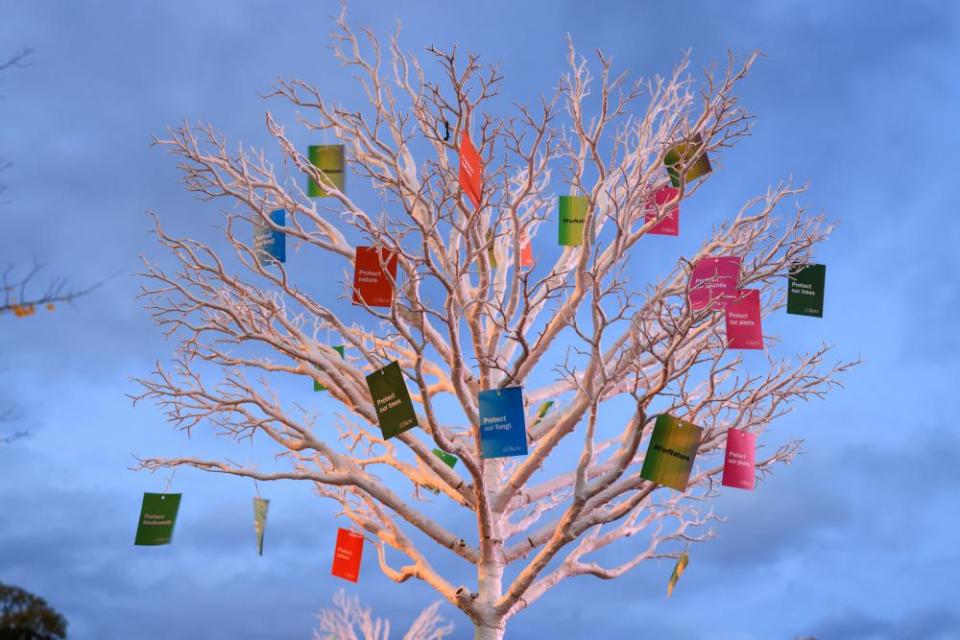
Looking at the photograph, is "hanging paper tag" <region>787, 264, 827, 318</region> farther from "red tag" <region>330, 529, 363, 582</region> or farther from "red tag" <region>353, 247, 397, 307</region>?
"red tag" <region>330, 529, 363, 582</region>

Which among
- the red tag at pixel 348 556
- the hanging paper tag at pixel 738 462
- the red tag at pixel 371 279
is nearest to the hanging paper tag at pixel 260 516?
the red tag at pixel 348 556

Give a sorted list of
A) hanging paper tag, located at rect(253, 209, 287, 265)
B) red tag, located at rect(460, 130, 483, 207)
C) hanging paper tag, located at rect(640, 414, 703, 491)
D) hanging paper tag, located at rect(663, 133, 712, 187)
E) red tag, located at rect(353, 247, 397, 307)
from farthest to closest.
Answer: hanging paper tag, located at rect(253, 209, 287, 265)
hanging paper tag, located at rect(663, 133, 712, 187)
red tag, located at rect(353, 247, 397, 307)
red tag, located at rect(460, 130, 483, 207)
hanging paper tag, located at rect(640, 414, 703, 491)

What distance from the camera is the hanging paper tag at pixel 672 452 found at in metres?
5.33

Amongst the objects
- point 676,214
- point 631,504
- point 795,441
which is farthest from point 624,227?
point 795,441

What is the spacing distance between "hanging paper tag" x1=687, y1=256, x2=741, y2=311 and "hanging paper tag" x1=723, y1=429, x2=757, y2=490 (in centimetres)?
89

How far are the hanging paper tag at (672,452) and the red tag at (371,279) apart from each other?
1.90 m

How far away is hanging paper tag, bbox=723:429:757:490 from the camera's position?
5941 millimetres

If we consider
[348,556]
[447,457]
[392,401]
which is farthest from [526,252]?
[392,401]

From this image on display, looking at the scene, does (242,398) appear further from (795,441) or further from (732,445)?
(795,441)

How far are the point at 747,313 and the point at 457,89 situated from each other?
2.37m

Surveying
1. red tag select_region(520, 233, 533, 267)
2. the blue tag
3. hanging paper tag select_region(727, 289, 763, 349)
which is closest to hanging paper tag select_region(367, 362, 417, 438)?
the blue tag

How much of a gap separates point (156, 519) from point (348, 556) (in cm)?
151

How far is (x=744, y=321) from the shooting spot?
618 cm

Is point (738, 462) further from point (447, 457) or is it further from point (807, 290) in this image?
point (447, 457)
